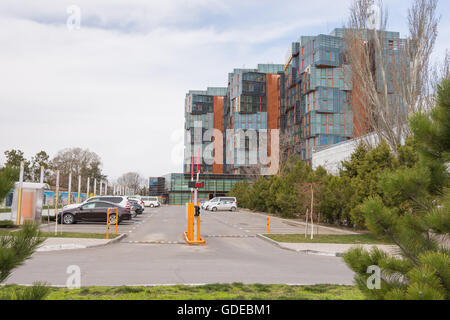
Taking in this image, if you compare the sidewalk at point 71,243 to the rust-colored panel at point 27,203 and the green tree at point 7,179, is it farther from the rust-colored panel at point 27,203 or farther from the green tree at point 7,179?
the green tree at point 7,179

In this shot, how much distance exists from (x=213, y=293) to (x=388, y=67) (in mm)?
25511

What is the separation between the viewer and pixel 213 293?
267 inches

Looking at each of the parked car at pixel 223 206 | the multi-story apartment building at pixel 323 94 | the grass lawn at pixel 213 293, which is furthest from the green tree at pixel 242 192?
the grass lawn at pixel 213 293

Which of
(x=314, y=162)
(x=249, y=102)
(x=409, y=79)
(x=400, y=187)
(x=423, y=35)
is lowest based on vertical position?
(x=400, y=187)

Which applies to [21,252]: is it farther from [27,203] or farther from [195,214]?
[27,203]

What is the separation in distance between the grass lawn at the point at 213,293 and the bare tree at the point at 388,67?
19.5 meters

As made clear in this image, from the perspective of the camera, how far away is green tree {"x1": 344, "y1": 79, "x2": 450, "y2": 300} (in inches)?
135

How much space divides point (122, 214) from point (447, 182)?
79.5 ft

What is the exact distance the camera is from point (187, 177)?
9075 cm

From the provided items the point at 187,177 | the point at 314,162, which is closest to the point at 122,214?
the point at 314,162

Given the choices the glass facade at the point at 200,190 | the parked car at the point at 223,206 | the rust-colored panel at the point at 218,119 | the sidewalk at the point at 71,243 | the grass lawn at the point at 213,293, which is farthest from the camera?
the rust-colored panel at the point at 218,119

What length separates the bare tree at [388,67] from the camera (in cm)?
2548

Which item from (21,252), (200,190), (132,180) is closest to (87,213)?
(21,252)
